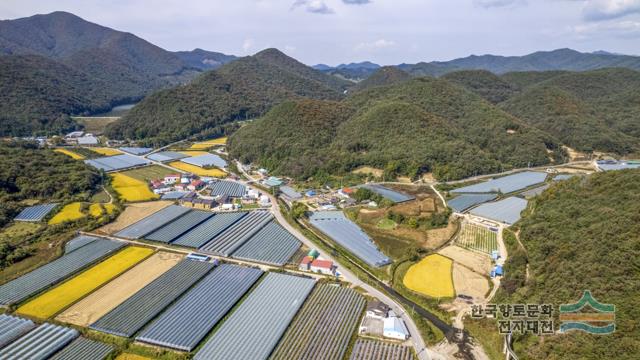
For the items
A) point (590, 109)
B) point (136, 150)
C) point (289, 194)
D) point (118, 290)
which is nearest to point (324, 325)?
point (118, 290)

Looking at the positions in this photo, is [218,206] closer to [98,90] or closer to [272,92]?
[272,92]

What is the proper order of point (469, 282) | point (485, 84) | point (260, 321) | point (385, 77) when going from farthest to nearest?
point (385, 77) < point (485, 84) < point (469, 282) < point (260, 321)

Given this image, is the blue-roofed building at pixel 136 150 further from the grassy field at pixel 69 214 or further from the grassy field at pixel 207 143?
the grassy field at pixel 69 214

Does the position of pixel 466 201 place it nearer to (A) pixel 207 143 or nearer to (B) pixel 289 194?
(B) pixel 289 194

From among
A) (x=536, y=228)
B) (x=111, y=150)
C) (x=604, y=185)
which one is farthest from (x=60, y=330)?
(x=111, y=150)

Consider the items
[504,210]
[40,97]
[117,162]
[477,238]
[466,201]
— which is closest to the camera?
[477,238]

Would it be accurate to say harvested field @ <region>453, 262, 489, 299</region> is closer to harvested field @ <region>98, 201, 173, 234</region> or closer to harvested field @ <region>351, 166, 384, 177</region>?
harvested field @ <region>351, 166, 384, 177</region>

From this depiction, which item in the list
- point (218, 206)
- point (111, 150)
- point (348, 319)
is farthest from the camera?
point (111, 150)
